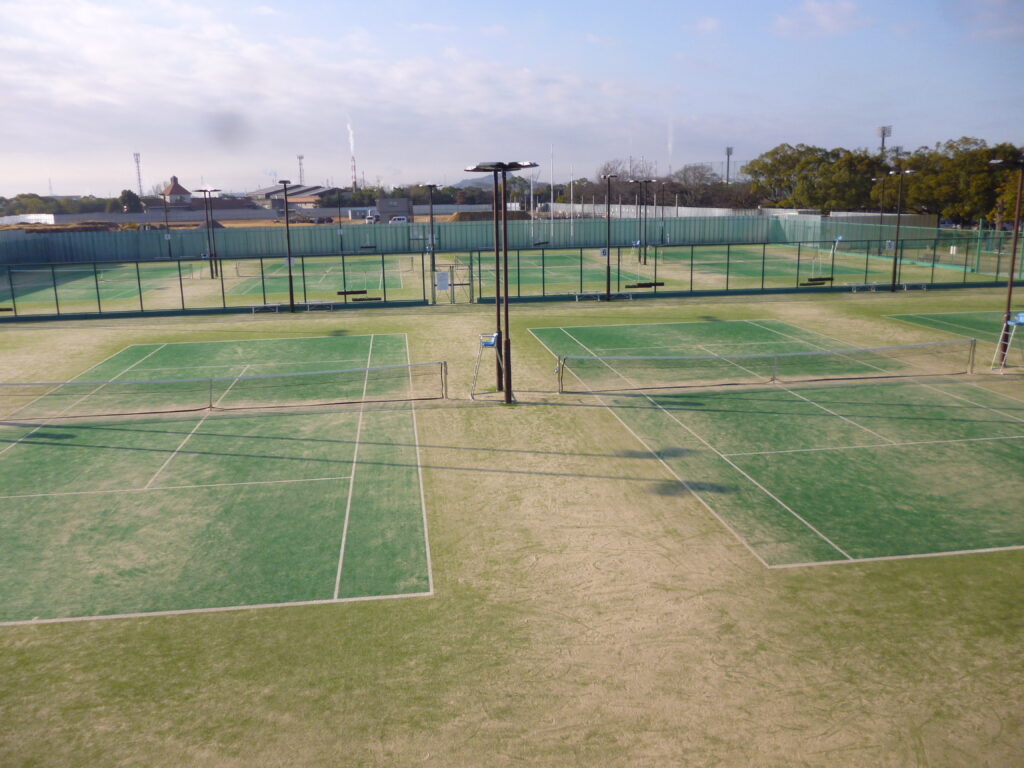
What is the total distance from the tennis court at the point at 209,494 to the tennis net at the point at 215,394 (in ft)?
0.23

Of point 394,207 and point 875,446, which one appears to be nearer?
point 875,446

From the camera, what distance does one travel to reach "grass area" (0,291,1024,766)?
8836mm

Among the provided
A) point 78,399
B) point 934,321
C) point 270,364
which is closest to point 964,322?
point 934,321

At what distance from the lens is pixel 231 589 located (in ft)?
40.8

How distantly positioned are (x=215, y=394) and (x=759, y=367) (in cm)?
1779

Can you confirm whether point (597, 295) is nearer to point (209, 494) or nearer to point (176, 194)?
point (209, 494)

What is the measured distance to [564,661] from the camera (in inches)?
408

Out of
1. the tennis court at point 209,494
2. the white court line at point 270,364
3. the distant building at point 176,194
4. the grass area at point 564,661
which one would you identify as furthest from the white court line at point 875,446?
the distant building at point 176,194

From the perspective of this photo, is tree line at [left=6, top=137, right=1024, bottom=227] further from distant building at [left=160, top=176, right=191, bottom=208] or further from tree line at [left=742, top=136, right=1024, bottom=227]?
distant building at [left=160, top=176, right=191, bottom=208]

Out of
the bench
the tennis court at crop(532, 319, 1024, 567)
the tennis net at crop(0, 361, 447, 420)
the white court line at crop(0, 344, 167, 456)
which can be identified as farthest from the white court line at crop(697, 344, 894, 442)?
the white court line at crop(0, 344, 167, 456)

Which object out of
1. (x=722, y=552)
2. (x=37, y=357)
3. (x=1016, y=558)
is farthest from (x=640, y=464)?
(x=37, y=357)

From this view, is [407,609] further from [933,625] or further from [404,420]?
[404,420]

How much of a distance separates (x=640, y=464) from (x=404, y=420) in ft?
22.5

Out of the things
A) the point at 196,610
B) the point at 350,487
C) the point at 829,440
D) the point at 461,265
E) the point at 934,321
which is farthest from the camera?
the point at 461,265
